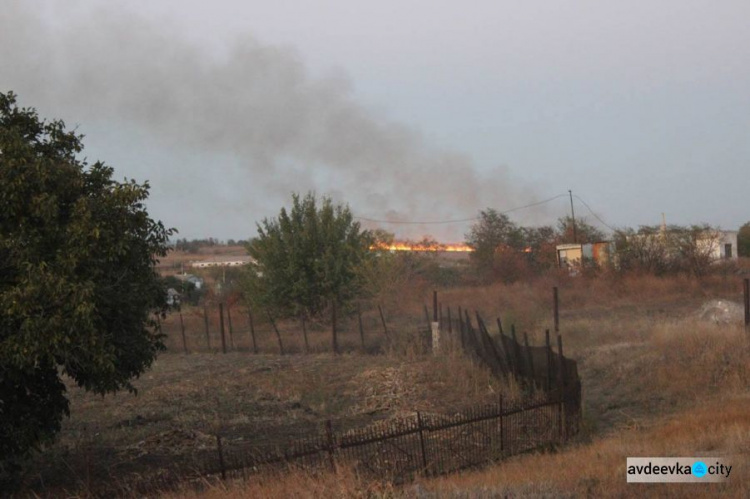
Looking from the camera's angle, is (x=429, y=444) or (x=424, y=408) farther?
(x=424, y=408)

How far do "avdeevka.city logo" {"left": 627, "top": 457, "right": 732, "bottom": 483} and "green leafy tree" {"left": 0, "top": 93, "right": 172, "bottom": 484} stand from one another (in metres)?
5.83

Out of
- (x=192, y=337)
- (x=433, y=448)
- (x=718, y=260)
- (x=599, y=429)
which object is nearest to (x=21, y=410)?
(x=433, y=448)

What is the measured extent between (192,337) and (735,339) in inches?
950

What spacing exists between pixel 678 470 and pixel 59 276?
270 inches

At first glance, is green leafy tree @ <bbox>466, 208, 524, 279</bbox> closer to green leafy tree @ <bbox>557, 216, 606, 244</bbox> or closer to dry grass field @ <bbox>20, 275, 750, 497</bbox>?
green leafy tree @ <bbox>557, 216, 606, 244</bbox>

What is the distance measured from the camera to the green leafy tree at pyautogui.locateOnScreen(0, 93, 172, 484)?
815 centimetres

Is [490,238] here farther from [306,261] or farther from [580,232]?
[306,261]

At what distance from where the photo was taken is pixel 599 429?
12.8 metres

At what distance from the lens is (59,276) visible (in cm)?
828

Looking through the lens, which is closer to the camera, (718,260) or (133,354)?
(133,354)

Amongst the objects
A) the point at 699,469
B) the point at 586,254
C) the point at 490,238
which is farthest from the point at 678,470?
the point at 490,238

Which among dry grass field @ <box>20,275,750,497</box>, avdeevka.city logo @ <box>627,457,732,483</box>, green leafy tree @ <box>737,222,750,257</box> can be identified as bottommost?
dry grass field @ <box>20,275,750,497</box>

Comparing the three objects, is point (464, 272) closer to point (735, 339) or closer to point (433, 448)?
point (735, 339)

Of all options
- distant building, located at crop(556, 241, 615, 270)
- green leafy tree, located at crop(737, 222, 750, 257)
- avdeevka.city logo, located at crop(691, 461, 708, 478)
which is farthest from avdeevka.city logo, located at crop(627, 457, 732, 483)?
green leafy tree, located at crop(737, 222, 750, 257)
